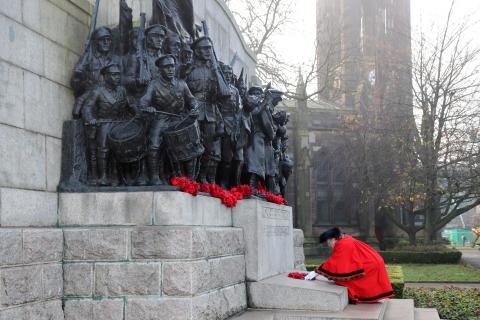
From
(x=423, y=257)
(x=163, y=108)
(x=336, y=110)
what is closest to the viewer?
(x=163, y=108)

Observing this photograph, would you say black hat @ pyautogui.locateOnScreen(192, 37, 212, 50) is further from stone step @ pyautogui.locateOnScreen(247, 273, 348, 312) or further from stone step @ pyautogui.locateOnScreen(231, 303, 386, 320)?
stone step @ pyautogui.locateOnScreen(231, 303, 386, 320)

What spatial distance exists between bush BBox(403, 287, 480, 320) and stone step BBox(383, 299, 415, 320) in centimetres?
180

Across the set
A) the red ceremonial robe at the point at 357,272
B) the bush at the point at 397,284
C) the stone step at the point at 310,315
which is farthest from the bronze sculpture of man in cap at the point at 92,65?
the bush at the point at 397,284

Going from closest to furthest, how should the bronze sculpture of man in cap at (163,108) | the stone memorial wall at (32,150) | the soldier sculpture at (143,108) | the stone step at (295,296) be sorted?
the stone memorial wall at (32,150), the bronze sculpture of man in cap at (163,108), the soldier sculpture at (143,108), the stone step at (295,296)

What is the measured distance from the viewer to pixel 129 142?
319 inches

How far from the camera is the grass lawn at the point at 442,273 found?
22359 mm

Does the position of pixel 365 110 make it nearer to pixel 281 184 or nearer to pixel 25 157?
pixel 281 184

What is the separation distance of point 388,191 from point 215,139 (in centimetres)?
2504

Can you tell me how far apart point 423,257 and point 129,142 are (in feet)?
83.1

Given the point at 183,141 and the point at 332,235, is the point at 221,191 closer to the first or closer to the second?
the point at 183,141

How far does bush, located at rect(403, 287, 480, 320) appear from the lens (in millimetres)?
12789

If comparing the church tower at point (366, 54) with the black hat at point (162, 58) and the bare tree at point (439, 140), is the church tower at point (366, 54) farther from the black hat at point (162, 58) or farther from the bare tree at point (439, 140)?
the black hat at point (162, 58)

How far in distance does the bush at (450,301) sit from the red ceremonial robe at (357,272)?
3.43m

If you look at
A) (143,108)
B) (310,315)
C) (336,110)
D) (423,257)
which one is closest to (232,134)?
(143,108)
